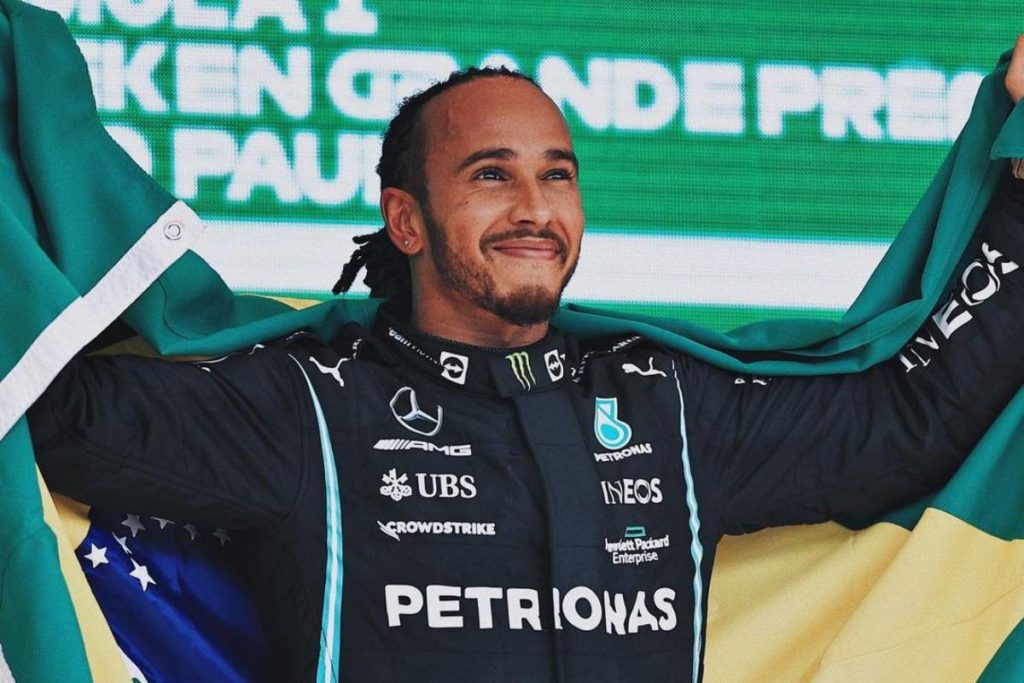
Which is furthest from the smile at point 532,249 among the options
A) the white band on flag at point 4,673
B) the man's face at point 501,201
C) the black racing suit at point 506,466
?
the white band on flag at point 4,673

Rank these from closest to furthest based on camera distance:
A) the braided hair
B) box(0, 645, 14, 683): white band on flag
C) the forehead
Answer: box(0, 645, 14, 683): white band on flag
the forehead
the braided hair

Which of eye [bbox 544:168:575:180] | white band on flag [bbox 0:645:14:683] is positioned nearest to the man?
eye [bbox 544:168:575:180]

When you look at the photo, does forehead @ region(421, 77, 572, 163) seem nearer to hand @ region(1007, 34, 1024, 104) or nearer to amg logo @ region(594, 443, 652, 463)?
amg logo @ region(594, 443, 652, 463)

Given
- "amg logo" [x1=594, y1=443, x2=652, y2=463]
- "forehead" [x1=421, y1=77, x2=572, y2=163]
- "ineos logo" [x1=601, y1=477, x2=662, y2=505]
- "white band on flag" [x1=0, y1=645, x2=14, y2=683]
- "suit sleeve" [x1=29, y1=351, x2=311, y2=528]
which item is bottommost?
"white band on flag" [x1=0, y1=645, x2=14, y2=683]

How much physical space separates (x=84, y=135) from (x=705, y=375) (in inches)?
34.6

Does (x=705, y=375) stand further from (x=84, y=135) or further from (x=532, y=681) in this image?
(x=84, y=135)

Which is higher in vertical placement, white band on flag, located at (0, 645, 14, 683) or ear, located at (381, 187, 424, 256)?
ear, located at (381, 187, 424, 256)

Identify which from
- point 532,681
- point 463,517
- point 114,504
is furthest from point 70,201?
point 532,681

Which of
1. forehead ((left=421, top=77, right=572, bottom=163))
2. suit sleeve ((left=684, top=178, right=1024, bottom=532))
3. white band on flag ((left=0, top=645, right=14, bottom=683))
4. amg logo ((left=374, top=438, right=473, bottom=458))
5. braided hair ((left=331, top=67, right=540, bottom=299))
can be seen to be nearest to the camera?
white band on flag ((left=0, top=645, right=14, bottom=683))

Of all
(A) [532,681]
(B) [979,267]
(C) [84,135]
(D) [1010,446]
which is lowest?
(A) [532,681]

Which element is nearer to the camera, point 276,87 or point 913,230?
point 913,230

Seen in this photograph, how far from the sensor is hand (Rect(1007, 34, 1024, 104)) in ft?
10.1

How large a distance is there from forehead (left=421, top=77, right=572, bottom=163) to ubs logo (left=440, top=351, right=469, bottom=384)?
311mm

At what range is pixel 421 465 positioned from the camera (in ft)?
9.70
